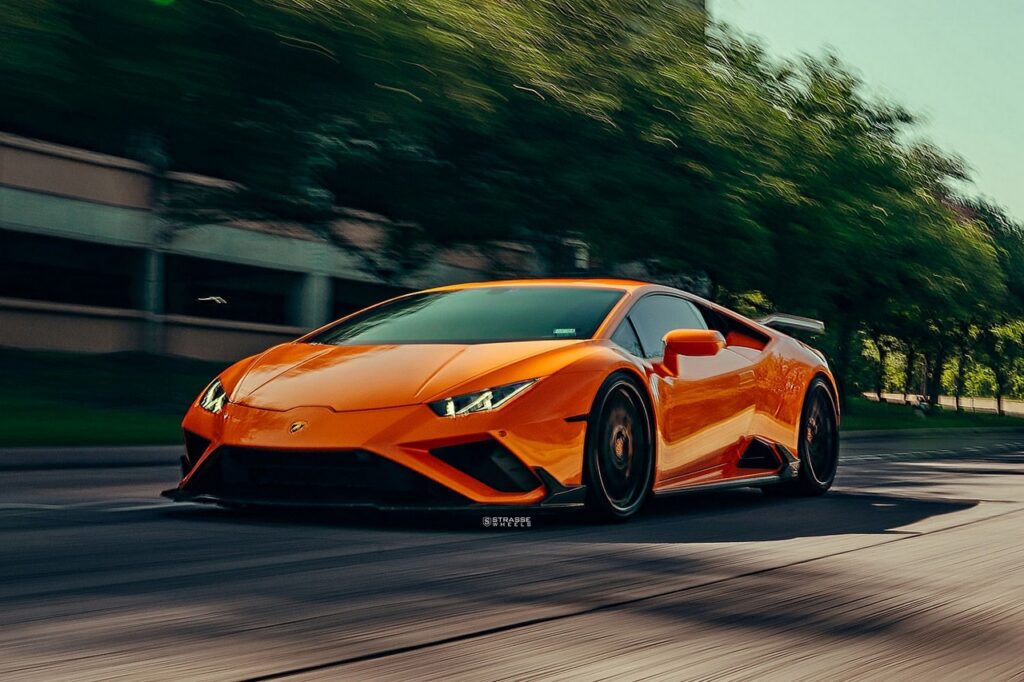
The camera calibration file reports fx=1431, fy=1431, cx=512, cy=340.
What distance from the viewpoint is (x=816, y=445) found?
9.63 m

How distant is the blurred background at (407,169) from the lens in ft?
43.0

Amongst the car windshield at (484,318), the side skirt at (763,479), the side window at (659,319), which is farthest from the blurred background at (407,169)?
the side skirt at (763,479)

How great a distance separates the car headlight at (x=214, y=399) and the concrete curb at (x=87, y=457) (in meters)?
4.19

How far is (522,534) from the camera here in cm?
665

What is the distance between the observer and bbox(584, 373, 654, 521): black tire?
6863 millimetres

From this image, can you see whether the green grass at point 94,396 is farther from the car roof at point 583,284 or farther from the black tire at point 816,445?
the black tire at point 816,445

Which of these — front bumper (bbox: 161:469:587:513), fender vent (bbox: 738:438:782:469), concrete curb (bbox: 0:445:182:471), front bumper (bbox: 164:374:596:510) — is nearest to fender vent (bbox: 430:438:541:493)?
front bumper (bbox: 164:374:596:510)

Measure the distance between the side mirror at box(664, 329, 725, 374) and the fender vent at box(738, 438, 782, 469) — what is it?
108 centimetres

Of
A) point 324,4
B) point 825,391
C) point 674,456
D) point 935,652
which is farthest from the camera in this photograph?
point 324,4

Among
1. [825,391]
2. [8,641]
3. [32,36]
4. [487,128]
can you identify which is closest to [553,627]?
[8,641]

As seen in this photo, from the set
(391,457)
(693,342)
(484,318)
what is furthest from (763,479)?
(391,457)

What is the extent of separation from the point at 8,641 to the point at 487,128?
1302 cm

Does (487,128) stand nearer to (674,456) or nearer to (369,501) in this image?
(674,456)

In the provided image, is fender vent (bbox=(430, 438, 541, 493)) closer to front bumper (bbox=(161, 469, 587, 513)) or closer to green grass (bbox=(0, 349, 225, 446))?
front bumper (bbox=(161, 469, 587, 513))
